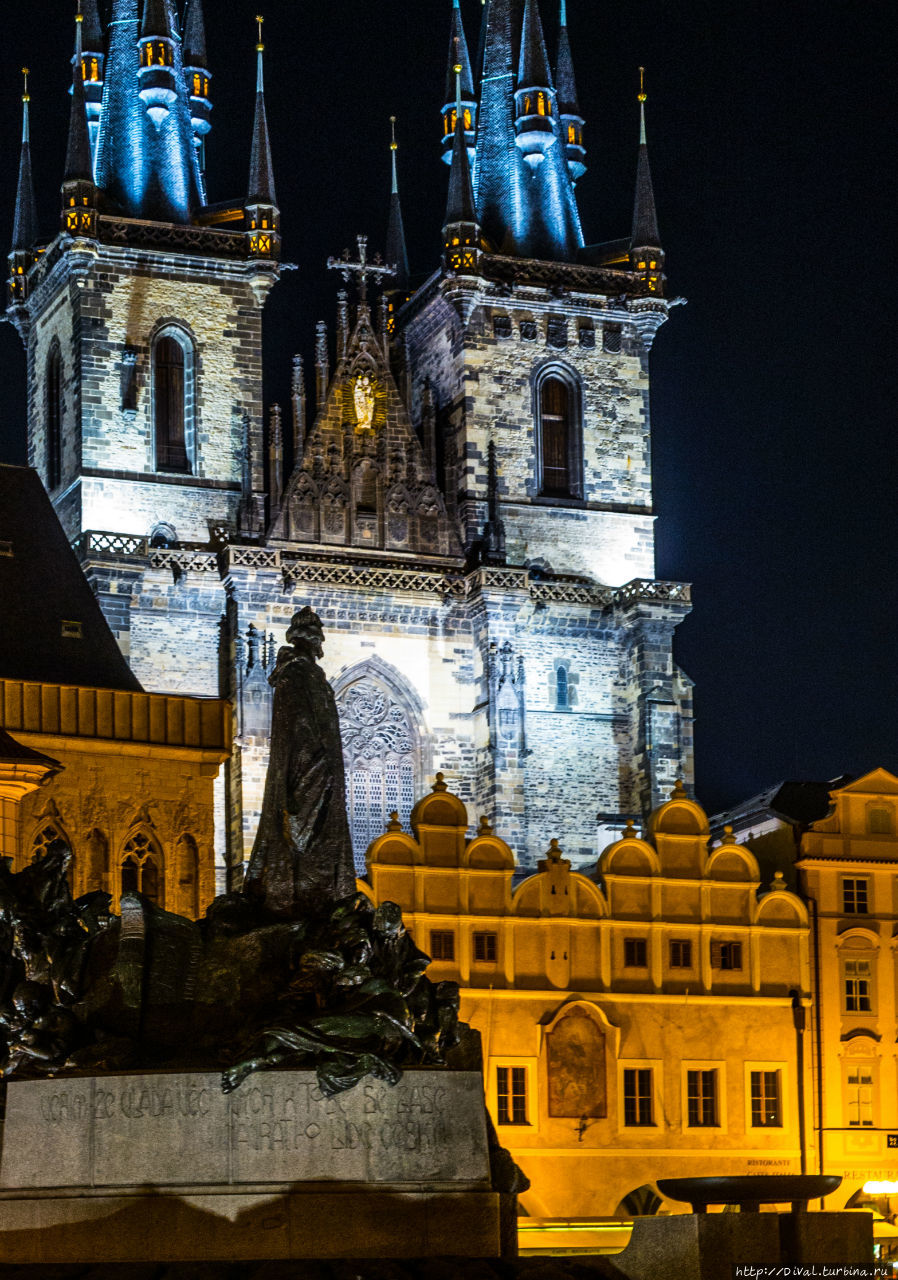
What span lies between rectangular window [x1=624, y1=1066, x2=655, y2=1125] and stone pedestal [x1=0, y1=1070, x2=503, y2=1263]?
21603mm

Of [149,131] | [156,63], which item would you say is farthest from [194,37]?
[149,131]

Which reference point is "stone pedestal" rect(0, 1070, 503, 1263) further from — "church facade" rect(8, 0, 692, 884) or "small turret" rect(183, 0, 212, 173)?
"small turret" rect(183, 0, 212, 173)

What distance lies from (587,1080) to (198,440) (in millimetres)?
21981

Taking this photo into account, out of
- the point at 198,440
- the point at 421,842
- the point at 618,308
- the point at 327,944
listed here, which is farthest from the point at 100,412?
the point at 327,944

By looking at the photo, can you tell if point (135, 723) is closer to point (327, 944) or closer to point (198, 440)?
point (327, 944)

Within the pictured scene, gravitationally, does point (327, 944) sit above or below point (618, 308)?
Answer: below

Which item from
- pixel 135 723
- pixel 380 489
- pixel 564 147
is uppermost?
pixel 564 147

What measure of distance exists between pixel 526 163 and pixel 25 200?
11.2 metres

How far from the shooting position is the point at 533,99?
2491 inches

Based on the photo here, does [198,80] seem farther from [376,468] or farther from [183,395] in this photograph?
[376,468]

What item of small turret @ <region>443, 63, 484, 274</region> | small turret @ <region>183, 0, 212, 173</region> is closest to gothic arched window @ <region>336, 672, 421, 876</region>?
small turret @ <region>443, 63, 484, 274</region>

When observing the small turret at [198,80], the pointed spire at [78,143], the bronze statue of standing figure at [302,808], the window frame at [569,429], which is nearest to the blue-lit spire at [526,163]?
the window frame at [569,429]

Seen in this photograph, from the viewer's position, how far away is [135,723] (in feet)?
120

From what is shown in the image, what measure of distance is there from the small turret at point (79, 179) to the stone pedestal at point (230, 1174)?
132ft
